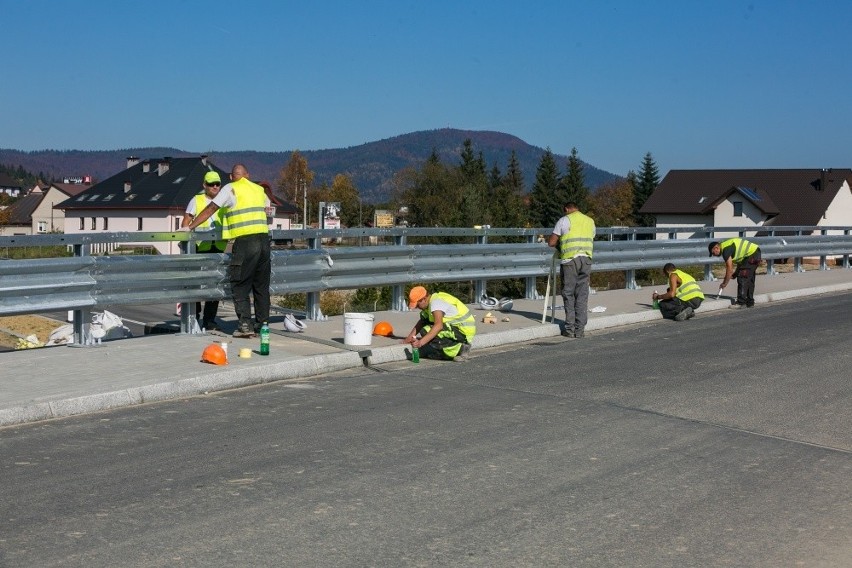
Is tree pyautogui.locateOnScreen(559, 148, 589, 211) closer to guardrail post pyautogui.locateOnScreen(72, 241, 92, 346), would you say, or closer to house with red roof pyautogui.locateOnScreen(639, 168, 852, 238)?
house with red roof pyautogui.locateOnScreen(639, 168, 852, 238)

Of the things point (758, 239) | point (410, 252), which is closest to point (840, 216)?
point (758, 239)

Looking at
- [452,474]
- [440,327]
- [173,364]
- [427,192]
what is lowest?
[452,474]

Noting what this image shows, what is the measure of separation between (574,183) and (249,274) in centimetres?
10016

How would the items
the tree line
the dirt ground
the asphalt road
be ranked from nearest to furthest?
1. the asphalt road
2. the dirt ground
3. the tree line

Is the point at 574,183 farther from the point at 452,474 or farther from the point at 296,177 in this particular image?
the point at 452,474

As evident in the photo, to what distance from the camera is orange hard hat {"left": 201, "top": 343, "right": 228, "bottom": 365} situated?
10.3m

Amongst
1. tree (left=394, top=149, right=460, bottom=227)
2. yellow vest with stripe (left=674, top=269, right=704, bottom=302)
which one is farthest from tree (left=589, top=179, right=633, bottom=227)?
yellow vest with stripe (left=674, top=269, right=704, bottom=302)

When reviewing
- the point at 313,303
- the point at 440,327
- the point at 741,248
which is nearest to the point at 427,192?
the point at 741,248

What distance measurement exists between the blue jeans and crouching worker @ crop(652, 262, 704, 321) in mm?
6605

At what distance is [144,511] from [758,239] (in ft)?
63.4

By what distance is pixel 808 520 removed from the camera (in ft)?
20.3

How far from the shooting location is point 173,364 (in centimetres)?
1027

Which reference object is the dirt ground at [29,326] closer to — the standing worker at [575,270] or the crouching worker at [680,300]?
the crouching worker at [680,300]

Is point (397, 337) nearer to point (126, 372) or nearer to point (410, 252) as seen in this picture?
point (410, 252)
